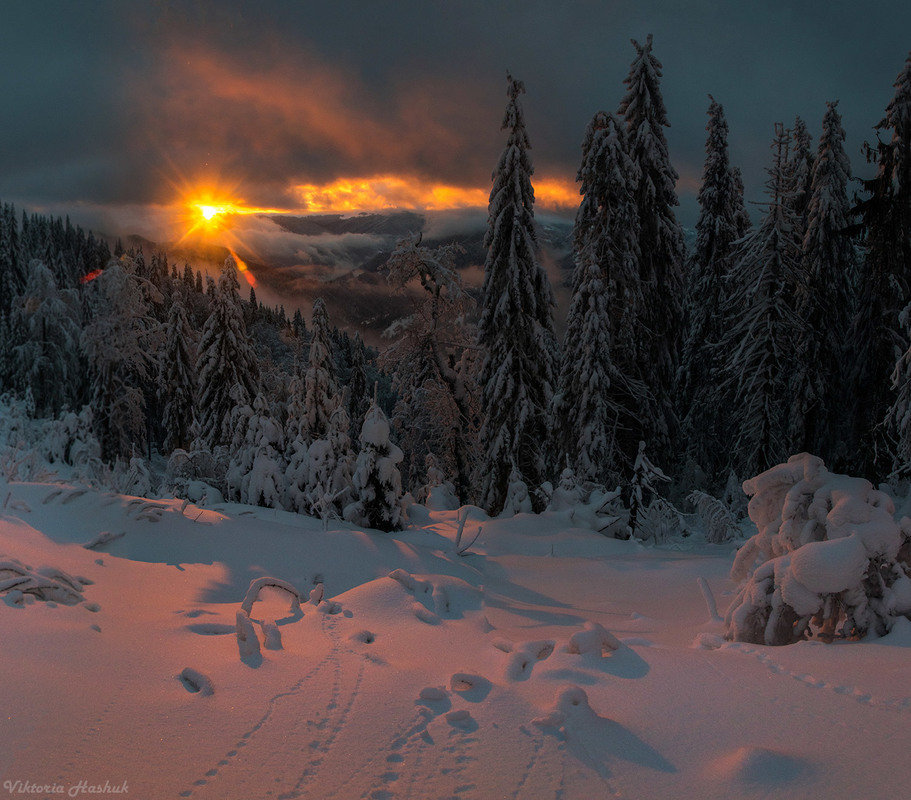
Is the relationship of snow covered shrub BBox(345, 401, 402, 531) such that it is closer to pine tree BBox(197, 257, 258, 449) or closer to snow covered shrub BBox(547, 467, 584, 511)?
snow covered shrub BBox(547, 467, 584, 511)

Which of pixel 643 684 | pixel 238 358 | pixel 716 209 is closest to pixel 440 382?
pixel 238 358

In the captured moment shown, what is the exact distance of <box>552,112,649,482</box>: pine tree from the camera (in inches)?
627

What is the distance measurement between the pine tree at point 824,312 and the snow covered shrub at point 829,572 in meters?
17.5

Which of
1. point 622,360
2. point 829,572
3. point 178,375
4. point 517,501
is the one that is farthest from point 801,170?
point 178,375

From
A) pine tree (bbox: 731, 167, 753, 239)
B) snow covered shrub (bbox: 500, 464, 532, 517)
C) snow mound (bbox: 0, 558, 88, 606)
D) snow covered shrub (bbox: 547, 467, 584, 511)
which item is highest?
pine tree (bbox: 731, 167, 753, 239)

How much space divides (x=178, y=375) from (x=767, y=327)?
30931 millimetres

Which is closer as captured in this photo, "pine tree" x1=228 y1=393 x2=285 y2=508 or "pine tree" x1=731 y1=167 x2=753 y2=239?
"pine tree" x1=228 y1=393 x2=285 y2=508

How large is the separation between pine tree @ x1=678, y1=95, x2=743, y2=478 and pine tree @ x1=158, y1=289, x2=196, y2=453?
27.5 meters

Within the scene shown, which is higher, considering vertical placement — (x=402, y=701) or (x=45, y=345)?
(x=402, y=701)

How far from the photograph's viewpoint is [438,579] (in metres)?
7.15

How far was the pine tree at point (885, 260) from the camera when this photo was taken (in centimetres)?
1684

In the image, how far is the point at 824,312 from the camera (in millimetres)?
20438

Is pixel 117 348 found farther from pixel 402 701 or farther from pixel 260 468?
pixel 402 701

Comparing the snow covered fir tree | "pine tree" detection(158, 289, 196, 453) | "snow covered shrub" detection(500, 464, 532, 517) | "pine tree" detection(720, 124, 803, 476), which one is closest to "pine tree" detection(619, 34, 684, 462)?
the snow covered fir tree
